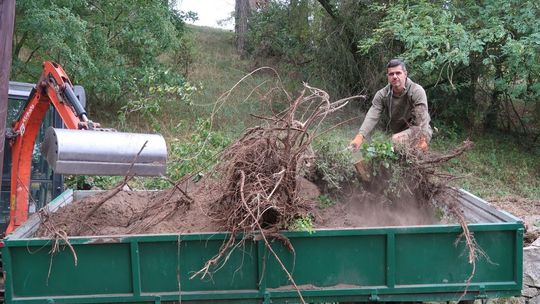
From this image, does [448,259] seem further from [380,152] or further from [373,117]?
[373,117]

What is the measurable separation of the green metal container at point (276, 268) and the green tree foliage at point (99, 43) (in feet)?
23.1

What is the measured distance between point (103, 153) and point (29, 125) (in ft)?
4.85

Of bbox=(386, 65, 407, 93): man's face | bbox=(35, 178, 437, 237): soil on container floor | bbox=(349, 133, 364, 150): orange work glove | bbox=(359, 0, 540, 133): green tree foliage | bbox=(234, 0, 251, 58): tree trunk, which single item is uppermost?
bbox=(234, 0, 251, 58): tree trunk

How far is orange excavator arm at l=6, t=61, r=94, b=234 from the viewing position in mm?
6180

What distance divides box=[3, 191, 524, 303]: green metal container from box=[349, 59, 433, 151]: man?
5.85 ft

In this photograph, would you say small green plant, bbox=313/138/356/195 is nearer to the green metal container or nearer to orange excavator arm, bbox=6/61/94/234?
the green metal container

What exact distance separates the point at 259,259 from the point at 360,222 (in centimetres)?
126

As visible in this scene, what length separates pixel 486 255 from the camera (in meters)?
5.05

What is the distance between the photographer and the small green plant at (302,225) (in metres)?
4.94

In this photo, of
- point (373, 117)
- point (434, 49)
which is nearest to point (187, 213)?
point (373, 117)

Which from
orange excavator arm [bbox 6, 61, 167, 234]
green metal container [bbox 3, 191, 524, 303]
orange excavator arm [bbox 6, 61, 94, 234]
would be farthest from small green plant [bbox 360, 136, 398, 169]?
orange excavator arm [bbox 6, 61, 94, 234]

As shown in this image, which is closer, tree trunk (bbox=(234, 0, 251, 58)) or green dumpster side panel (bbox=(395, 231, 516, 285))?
green dumpster side panel (bbox=(395, 231, 516, 285))

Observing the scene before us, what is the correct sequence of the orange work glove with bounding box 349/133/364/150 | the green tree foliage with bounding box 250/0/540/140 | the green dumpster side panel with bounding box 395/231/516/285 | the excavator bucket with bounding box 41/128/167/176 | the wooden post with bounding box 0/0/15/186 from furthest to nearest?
the green tree foliage with bounding box 250/0/540/140, the orange work glove with bounding box 349/133/364/150, the wooden post with bounding box 0/0/15/186, the excavator bucket with bounding box 41/128/167/176, the green dumpster side panel with bounding box 395/231/516/285

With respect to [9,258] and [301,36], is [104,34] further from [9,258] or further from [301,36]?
[9,258]
